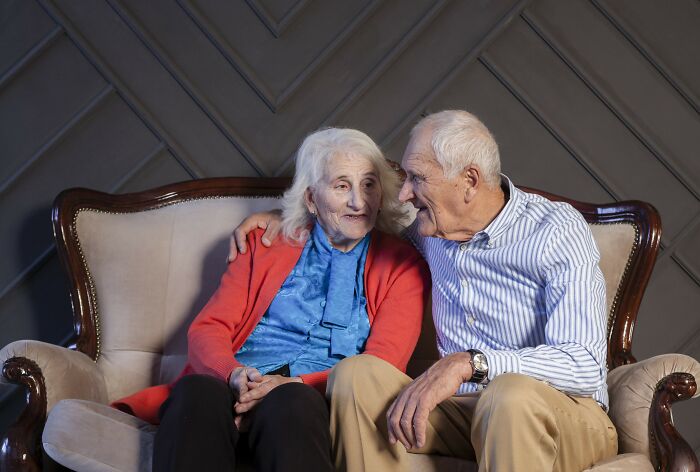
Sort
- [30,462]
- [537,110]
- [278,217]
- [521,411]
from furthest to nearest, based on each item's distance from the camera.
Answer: [537,110] < [278,217] < [30,462] < [521,411]

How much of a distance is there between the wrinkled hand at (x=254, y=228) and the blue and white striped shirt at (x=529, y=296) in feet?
1.48

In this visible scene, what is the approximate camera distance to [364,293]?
226 centimetres

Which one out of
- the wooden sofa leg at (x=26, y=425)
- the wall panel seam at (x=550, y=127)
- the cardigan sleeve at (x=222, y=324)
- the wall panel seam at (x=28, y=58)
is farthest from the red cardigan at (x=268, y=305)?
the wall panel seam at (x=28, y=58)

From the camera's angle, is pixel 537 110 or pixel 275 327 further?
pixel 537 110

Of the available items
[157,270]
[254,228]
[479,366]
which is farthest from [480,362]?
[157,270]

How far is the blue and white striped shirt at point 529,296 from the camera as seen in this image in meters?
1.73

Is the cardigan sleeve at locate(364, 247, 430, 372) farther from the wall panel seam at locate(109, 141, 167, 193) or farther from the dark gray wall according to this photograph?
the wall panel seam at locate(109, 141, 167, 193)

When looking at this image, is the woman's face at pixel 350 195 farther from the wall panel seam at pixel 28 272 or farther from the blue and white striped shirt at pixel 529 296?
the wall panel seam at pixel 28 272

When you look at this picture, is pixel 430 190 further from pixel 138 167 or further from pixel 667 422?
pixel 138 167

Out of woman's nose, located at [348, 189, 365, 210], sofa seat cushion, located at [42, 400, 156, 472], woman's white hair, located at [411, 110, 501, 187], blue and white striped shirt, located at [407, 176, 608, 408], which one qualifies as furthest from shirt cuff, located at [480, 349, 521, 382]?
sofa seat cushion, located at [42, 400, 156, 472]

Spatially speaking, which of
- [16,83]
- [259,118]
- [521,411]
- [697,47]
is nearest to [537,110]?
[697,47]

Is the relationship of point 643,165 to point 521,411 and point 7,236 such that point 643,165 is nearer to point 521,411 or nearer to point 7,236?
point 521,411

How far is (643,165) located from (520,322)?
3.54 ft

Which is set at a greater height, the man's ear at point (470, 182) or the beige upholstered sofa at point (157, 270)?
the beige upholstered sofa at point (157, 270)
